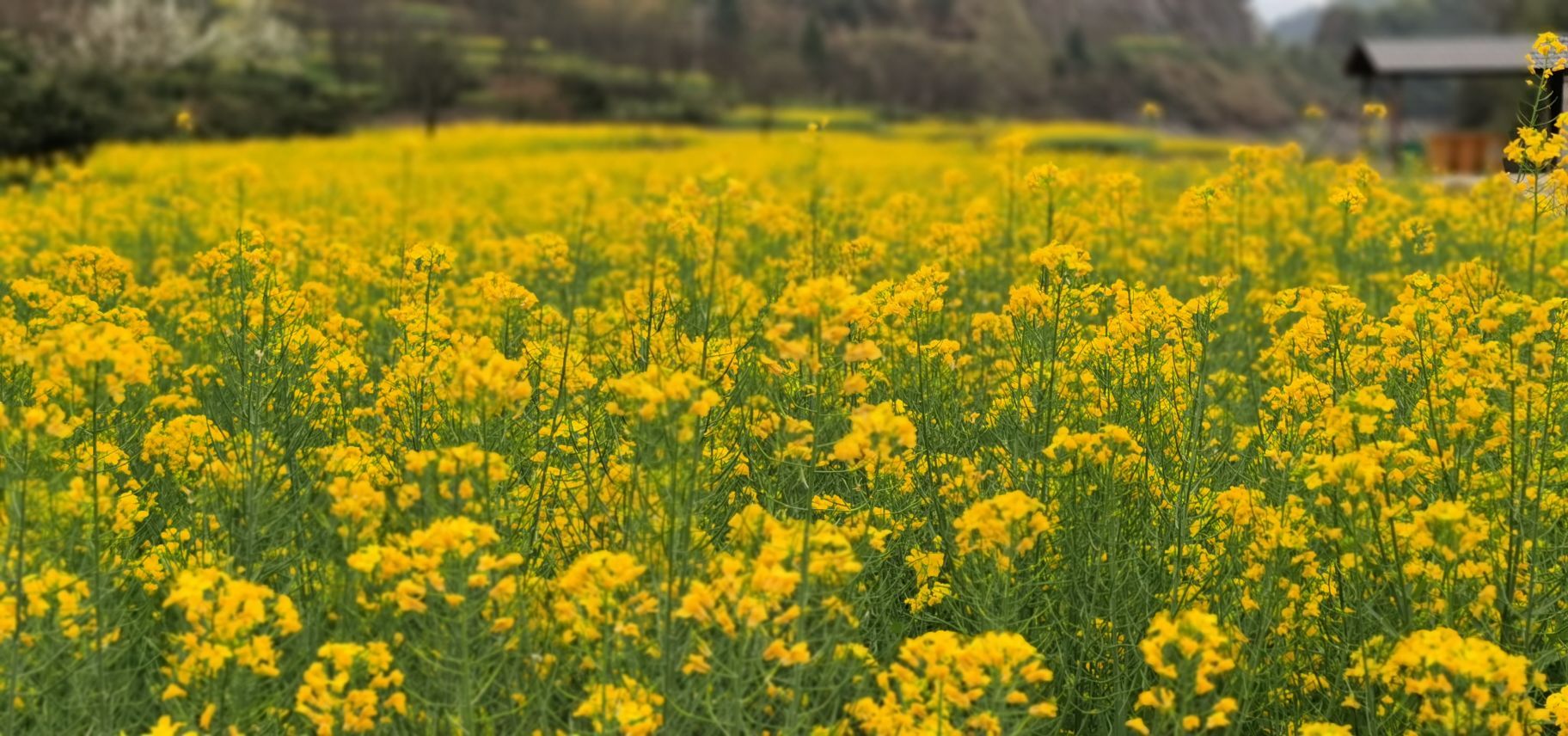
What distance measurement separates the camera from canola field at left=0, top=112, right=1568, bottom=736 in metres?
2.98

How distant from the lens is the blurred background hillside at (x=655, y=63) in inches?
1316

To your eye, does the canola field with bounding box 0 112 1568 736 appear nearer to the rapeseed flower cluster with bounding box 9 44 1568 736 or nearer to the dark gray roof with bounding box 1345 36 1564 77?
the rapeseed flower cluster with bounding box 9 44 1568 736

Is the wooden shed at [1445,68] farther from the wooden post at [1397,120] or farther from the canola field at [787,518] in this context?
the canola field at [787,518]

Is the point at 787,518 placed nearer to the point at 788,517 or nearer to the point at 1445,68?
the point at 788,517

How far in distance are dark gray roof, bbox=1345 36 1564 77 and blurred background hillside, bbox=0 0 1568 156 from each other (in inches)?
66.9

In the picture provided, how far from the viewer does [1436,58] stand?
27.0 m

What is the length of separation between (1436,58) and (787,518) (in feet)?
92.9

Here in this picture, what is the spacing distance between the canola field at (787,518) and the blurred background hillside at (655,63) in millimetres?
6228

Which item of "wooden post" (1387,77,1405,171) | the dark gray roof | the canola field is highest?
the dark gray roof

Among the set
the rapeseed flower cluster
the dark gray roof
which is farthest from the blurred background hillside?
the rapeseed flower cluster

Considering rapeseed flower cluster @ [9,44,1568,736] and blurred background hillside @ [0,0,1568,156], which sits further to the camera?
blurred background hillside @ [0,0,1568,156]

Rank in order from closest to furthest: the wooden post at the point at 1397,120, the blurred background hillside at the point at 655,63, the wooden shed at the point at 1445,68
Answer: the wooden shed at the point at 1445,68 < the wooden post at the point at 1397,120 < the blurred background hillside at the point at 655,63

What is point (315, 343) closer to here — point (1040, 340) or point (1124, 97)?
point (1040, 340)

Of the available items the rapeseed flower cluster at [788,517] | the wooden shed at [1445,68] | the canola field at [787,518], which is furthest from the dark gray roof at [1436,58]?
the rapeseed flower cluster at [788,517]
